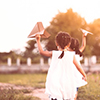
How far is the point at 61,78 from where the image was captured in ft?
9.73

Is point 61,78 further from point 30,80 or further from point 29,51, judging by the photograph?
point 29,51

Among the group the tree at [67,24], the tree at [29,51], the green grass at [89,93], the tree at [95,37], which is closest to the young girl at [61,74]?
the green grass at [89,93]

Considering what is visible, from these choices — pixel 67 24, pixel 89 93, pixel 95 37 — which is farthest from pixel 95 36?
pixel 89 93

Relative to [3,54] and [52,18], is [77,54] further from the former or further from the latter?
[3,54]

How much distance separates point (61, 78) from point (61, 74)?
6cm

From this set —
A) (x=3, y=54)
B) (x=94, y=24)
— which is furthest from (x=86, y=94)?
(x=3, y=54)

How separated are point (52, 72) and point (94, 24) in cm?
1554

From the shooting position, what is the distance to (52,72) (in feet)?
9.77

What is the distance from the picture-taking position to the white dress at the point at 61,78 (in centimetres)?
294

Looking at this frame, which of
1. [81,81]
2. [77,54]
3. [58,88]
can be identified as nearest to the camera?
[58,88]

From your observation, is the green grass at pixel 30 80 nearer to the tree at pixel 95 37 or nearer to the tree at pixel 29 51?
the tree at pixel 29 51

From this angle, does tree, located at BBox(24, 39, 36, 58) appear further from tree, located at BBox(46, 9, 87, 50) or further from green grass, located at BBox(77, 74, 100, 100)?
green grass, located at BBox(77, 74, 100, 100)

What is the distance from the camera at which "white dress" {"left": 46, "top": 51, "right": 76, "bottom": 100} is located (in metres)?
2.94

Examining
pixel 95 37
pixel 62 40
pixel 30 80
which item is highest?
pixel 95 37
